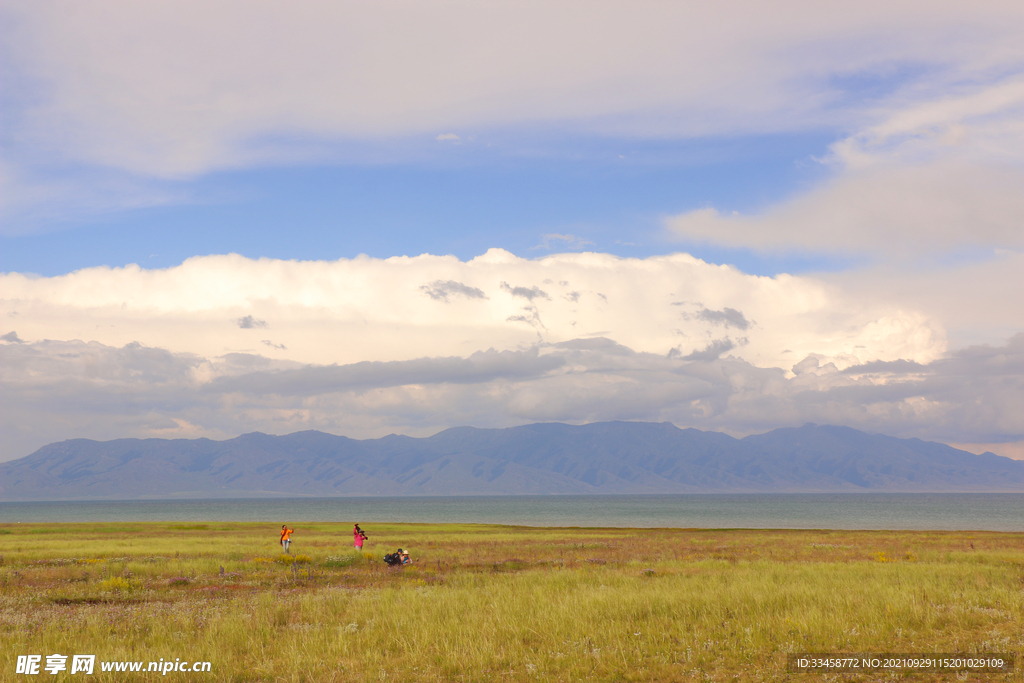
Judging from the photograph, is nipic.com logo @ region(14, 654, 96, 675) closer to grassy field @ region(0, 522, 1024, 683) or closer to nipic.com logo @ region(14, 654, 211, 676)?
nipic.com logo @ region(14, 654, 211, 676)

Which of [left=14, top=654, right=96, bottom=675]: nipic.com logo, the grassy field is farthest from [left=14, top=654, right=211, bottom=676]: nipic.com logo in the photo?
the grassy field

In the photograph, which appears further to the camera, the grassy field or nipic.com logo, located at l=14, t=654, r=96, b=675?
the grassy field

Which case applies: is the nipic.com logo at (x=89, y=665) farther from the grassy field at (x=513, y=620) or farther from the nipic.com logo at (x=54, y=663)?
the grassy field at (x=513, y=620)

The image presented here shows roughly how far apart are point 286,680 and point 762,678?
848cm

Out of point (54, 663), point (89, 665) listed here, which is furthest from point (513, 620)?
point (54, 663)

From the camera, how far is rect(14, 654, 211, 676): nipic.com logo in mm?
11938

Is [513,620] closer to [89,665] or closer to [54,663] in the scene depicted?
[89,665]

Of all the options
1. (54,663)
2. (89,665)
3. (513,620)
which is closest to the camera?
(54,663)

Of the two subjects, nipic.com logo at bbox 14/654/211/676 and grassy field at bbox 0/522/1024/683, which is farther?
grassy field at bbox 0/522/1024/683

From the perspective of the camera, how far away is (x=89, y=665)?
12.4m

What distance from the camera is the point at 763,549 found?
40219 millimetres

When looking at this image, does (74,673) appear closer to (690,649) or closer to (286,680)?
(286,680)

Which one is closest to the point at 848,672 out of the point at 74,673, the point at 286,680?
the point at 286,680

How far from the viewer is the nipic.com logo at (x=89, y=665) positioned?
11938 millimetres
